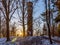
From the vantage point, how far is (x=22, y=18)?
101ft

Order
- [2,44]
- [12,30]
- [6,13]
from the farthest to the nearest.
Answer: [12,30] → [6,13] → [2,44]

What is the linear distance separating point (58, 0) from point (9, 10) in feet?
27.3

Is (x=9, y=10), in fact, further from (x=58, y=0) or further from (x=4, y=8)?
(x=58, y=0)

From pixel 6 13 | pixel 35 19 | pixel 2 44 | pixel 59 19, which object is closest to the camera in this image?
pixel 2 44

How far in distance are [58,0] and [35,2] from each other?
6042 millimetres

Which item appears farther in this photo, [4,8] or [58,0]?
[58,0]

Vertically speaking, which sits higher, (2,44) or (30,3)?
(30,3)

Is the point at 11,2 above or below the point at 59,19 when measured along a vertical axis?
above

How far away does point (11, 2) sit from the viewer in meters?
23.2

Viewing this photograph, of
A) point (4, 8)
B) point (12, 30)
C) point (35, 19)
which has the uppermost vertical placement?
point (4, 8)

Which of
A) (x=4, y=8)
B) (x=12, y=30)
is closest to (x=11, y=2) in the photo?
(x=4, y=8)

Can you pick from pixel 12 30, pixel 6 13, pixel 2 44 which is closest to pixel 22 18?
pixel 6 13

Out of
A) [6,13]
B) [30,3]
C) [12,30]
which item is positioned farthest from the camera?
[12,30]

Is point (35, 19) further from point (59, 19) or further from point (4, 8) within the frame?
point (4, 8)
